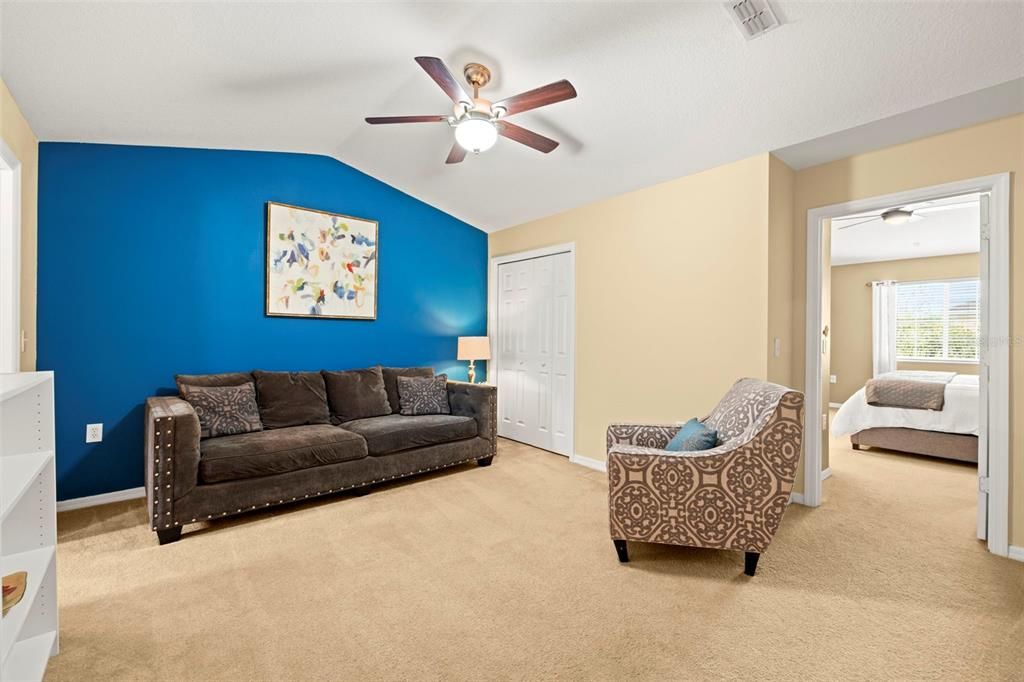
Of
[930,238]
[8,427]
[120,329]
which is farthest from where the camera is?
[930,238]

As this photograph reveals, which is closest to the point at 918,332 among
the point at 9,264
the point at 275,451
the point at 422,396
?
the point at 422,396

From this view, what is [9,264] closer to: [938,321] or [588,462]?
[588,462]

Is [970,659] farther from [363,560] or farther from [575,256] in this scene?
[575,256]

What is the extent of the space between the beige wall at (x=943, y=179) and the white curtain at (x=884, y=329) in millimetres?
5119

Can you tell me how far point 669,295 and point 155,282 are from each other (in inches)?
148

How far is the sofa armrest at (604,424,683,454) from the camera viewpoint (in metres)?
2.77

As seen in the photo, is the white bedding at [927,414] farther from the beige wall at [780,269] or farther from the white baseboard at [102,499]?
the white baseboard at [102,499]

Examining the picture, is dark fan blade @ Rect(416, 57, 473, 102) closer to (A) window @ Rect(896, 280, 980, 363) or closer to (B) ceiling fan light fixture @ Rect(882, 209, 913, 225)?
(B) ceiling fan light fixture @ Rect(882, 209, 913, 225)

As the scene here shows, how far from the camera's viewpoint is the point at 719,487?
2189 mm

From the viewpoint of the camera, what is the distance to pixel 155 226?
3.34m

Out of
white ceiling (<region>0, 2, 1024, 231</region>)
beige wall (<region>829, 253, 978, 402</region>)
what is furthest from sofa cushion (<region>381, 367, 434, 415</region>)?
beige wall (<region>829, 253, 978, 402</region>)

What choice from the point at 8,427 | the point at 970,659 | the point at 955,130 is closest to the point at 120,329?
the point at 8,427

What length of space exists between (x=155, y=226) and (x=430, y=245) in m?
2.25

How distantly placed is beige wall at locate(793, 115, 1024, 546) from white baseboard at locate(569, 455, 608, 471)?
1630mm
